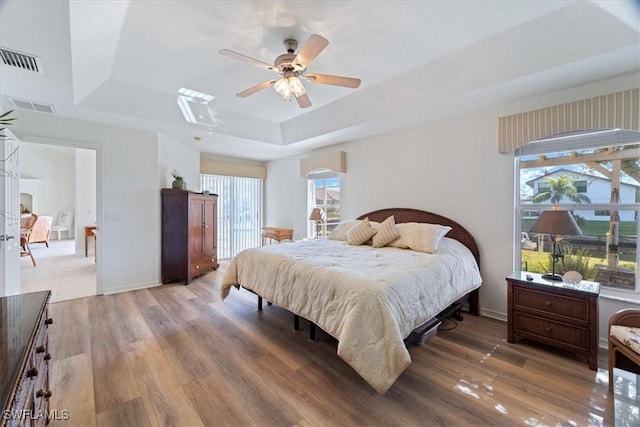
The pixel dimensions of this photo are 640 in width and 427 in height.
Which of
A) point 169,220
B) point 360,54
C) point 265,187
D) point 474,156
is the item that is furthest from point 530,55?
point 265,187

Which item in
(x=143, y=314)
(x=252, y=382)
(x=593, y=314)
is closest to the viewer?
(x=252, y=382)

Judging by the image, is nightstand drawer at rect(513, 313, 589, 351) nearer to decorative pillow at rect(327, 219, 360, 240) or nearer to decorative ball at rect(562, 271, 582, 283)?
decorative ball at rect(562, 271, 582, 283)

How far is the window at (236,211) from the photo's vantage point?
6.14 metres

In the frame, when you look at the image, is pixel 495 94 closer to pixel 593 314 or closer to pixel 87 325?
pixel 593 314

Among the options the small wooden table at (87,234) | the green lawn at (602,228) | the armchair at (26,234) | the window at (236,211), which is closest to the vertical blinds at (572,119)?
the green lawn at (602,228)

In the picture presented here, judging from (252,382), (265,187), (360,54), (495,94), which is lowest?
(252,382)

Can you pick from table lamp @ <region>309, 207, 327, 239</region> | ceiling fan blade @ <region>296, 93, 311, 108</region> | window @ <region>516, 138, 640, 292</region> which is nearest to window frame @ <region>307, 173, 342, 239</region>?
table lamp @ <region>309, 207, 327, 239</region>

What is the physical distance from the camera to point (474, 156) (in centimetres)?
325

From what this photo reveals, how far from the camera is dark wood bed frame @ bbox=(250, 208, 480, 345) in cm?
231

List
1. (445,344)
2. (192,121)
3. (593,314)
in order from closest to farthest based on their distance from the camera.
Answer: (593,314) → (445,344) → (192,121)

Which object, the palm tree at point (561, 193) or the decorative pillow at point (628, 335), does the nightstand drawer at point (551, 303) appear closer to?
the decorative pillow at point (628, 335)

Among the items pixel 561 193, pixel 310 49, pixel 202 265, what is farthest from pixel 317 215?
pixel 561 193

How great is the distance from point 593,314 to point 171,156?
568 centimetres

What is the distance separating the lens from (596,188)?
2.58 m
